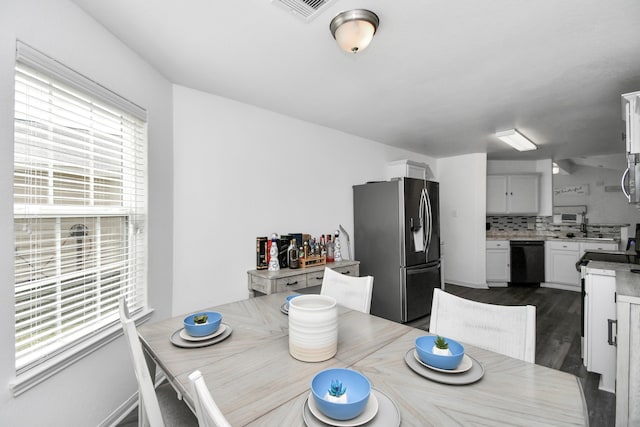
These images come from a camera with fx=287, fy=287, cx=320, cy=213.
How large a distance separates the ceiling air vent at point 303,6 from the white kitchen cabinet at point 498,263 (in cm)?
503

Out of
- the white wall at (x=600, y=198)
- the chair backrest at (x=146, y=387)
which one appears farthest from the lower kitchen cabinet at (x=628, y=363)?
the white wall at (x=600, y=198)

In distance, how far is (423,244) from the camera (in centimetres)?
366

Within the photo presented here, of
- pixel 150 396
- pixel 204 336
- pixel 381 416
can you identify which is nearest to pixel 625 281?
pixel 381 416

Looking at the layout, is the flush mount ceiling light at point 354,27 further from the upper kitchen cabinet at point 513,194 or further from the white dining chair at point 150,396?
the upper kitchen cabinet at point 513,194

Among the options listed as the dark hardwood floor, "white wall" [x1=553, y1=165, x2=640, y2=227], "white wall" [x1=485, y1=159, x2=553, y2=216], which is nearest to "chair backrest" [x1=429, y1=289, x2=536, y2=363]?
the dark hardwood floor

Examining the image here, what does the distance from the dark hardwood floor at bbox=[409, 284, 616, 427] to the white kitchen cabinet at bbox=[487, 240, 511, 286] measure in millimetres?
216

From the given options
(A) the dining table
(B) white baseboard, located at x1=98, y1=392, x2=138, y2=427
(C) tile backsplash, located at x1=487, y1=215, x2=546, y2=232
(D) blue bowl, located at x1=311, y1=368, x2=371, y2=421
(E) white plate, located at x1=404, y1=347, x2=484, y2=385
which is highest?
(C) tile backsplash, located at x1=487, y1=215, x2=546, y2=232

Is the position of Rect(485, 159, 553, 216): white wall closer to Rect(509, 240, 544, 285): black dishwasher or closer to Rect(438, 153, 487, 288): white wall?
Rect(509, 240, 544, 285): black dishwasher

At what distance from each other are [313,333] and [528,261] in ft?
17.7

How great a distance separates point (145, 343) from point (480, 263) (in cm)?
503

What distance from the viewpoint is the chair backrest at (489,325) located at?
116 cm

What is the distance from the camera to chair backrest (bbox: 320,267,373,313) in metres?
1.72

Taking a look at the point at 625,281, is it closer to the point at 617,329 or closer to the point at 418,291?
the point at 617,329

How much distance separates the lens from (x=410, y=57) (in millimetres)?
1933
